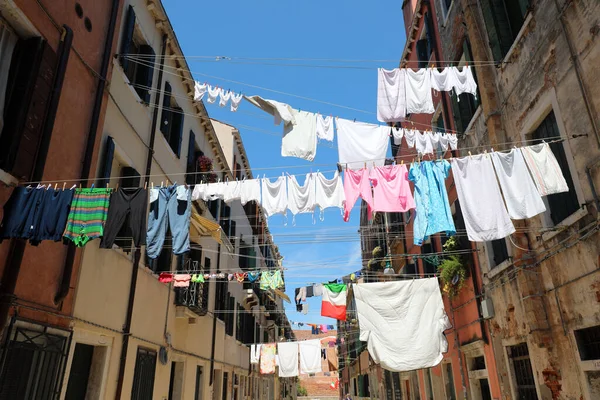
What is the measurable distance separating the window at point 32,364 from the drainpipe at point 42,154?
0.42m

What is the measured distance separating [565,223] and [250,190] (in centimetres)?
557

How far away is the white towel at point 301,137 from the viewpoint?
867cm

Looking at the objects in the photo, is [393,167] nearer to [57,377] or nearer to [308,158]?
[308,158]

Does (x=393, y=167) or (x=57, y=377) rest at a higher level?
(x=393, y=167)

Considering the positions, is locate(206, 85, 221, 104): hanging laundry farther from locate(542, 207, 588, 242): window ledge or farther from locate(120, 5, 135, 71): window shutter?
locate(542, 207, 588, 242): window ledge

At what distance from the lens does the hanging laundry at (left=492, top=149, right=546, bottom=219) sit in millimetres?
6375

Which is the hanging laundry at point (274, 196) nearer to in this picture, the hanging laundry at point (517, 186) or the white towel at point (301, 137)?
the white towel at point (301, 137)

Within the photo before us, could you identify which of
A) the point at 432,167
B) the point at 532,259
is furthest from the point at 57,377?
the point at 532,259

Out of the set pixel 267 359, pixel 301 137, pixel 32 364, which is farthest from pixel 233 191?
pixel 267 359

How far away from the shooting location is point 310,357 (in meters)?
22.9

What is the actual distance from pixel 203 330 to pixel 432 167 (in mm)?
10434

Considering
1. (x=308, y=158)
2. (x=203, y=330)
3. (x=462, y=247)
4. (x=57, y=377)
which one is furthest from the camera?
(x=203, y=330)

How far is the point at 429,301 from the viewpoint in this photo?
37.5ft

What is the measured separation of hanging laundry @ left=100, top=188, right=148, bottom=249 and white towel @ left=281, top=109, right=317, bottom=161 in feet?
11.5
